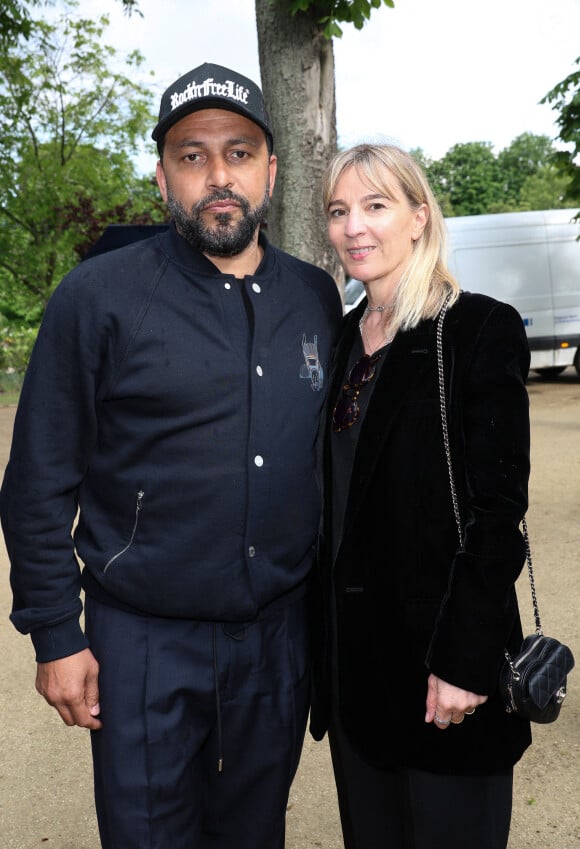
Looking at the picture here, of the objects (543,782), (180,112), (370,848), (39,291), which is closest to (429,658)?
(370,848)

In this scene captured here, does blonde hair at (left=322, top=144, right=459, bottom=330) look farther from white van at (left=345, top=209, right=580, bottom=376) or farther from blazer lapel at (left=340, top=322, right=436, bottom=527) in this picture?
white van at (left=345, top=209, right=580, bottom=376)

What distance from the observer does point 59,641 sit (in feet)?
7.58

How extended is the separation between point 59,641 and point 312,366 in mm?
966

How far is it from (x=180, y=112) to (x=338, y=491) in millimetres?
1085

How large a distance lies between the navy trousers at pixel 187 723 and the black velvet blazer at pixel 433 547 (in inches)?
8.1

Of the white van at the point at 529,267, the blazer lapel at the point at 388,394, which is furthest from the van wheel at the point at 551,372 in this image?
the blazer lapel at the point at 388,394

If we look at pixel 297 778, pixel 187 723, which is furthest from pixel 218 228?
pixel 297 778

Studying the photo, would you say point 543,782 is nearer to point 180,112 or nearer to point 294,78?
point 180,112

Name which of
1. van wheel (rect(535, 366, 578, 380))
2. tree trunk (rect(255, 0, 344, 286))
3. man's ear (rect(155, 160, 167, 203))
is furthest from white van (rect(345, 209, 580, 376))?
man's ear (rect(155, 160, 167, 203))

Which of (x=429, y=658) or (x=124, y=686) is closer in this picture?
(x=429, y=658)

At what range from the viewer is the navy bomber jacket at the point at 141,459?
2.28 m

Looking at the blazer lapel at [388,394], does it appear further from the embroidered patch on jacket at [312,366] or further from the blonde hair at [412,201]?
the embroidered patch on jacket at [312,366]

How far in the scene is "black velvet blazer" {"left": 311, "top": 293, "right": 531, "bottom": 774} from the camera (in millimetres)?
2104

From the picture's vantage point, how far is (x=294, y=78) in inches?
222
